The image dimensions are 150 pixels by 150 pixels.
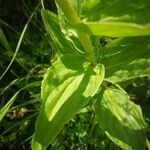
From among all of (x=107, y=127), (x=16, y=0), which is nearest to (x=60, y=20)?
(x=107, y=127)

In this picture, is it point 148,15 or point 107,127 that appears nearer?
point 148,15

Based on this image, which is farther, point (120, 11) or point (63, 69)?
point (63, 69)

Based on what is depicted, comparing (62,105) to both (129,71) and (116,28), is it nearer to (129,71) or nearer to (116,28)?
(129,71)

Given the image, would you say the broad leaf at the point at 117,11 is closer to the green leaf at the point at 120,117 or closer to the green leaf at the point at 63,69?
the green leaf at the point at 63,69

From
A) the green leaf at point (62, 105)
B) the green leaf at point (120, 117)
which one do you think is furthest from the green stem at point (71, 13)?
the green leaf at point (120, 117)

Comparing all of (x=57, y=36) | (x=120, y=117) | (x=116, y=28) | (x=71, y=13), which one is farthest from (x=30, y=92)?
(x=116, y=28)

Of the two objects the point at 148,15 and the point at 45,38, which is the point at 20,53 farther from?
the point at 148,15
